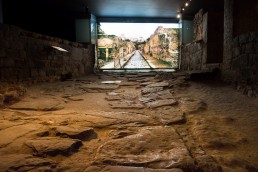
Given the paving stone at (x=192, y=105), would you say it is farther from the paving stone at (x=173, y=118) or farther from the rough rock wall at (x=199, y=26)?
the rough rock wall at (x=199, y=26)

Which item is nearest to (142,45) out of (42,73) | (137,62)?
(137,62)

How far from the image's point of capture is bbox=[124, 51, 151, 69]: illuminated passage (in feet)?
37.2

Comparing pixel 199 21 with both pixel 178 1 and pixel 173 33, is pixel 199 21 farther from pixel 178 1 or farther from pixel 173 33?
pixel 173 33

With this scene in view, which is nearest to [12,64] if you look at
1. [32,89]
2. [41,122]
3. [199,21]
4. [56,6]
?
[32,89]

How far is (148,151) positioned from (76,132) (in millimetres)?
867

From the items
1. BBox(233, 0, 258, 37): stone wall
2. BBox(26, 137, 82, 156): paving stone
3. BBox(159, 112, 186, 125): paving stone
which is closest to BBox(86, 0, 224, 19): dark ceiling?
BBox(233, 0, 258, 37): stone wall

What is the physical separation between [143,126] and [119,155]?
0.88 metres

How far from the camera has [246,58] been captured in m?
4.19

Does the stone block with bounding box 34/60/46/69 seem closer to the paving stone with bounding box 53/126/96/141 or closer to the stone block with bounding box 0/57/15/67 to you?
the stone block with bounding box 0/57/15/67

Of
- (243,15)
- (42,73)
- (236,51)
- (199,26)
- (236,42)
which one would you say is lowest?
(42,73)

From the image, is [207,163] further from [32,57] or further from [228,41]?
[32,57]

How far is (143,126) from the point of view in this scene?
2713mm

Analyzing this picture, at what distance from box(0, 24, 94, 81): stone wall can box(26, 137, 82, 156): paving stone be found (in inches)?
105

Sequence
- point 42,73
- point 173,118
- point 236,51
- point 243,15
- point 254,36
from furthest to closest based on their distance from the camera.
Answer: point 42,73 < point 243,15 < point 236,51 < point 254,36 < point 173,118
